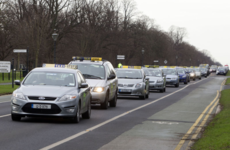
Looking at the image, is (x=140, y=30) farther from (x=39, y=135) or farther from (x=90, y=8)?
(x=39, y=135)

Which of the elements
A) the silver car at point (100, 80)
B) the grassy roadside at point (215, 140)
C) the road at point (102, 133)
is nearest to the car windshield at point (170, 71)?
the silver car at point (100, 80)

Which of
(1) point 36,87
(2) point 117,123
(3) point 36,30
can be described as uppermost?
(3) point 36,30

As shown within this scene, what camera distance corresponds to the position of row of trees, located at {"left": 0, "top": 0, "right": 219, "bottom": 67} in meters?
53.9

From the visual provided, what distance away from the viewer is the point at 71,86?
41.6ft

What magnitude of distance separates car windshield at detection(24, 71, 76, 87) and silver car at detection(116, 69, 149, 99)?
435 inches

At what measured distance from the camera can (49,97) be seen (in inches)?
460

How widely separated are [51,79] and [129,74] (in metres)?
12.8

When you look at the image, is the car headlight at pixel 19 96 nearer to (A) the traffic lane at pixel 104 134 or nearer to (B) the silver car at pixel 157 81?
(A) the traffic lane at pixel 104 134

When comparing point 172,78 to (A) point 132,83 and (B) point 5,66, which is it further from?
(A) point 132,83

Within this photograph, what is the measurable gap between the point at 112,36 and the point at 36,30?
22.5 meters

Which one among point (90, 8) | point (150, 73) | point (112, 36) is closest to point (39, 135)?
point (150, 73)

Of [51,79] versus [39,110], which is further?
[51,79]

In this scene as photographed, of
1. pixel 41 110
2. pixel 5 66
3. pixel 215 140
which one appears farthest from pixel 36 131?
pixel 5 66

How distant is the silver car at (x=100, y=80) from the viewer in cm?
1742
